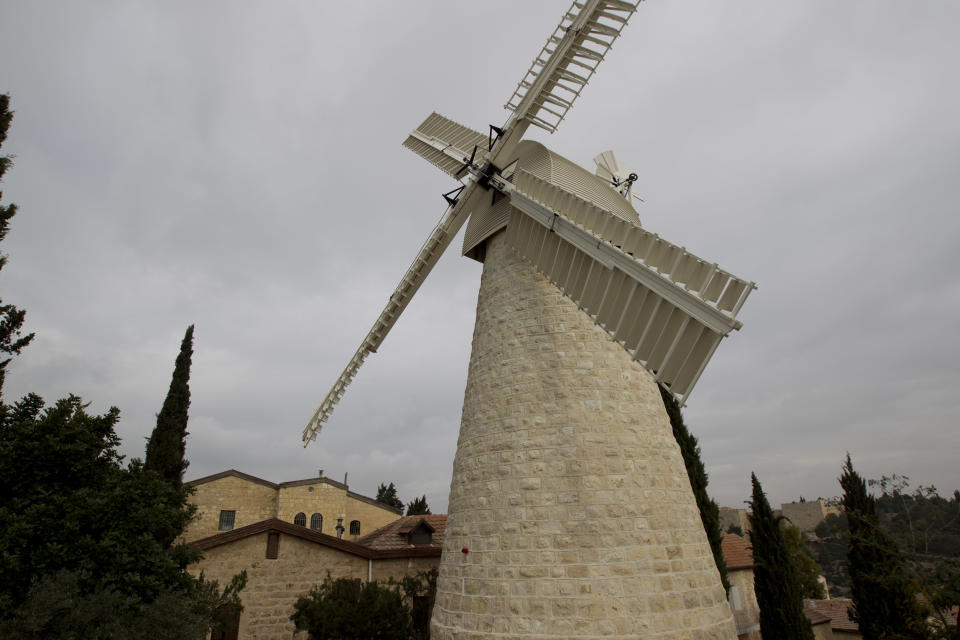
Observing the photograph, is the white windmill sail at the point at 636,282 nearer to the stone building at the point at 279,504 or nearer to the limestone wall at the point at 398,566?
the limestone wall at the point at 398,566

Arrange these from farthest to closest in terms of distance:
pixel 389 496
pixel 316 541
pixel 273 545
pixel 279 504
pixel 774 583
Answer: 1. pixel 389 496
2. pixel 279 504
3. pixel 774 583
4. pixel 316 541
5. pixel 273 545

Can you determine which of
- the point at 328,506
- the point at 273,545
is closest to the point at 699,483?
the point at 273,545

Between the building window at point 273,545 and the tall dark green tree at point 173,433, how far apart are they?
362 centimetres

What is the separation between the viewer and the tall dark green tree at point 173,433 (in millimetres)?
13312

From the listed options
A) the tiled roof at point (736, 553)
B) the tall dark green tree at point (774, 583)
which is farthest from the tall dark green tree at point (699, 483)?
the tiled roof at point (736, 553)

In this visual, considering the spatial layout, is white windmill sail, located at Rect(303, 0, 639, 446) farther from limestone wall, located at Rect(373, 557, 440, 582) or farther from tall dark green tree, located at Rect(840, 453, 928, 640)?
tall dark green tree, located at Rect(840, 453, 928, 640)

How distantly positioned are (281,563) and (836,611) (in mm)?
21788

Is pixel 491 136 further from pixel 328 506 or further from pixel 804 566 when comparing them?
pixel 804 566

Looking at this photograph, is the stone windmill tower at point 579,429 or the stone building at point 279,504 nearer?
the stone windmill tower at point 579,429

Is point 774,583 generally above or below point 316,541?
below

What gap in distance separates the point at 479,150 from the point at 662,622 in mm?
9403

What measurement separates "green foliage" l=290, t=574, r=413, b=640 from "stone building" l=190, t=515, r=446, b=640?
2232 millimetres

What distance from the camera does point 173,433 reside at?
44.9ft

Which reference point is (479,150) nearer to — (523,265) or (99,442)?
(523,265)
